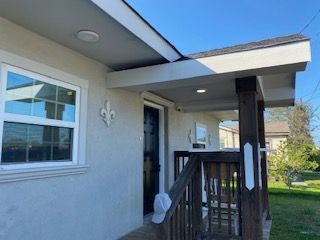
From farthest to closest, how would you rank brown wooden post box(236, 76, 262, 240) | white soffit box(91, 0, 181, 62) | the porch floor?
the porch floor → brown wooden post box(236, 76, 262, 240) → white soffit box(91, 0, 181, 62)

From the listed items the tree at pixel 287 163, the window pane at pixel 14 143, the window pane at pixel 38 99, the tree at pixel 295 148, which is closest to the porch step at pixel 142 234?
the window pane at pixel 38 99

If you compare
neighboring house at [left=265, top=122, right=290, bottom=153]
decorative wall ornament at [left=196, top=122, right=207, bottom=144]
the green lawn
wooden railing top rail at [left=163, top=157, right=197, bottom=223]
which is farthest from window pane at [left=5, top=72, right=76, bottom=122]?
neighboring house at [left=265, top=122, right=290, bottom=153]

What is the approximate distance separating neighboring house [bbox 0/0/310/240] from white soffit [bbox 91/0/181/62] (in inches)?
0.4

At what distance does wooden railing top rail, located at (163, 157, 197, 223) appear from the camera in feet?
9.60

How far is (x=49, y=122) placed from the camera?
3.07 m

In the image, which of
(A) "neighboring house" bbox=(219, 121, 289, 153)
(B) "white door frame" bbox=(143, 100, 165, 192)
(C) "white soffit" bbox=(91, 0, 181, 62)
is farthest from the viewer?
(A) "neighboring house" bbox=(219, 121, 289, 153)

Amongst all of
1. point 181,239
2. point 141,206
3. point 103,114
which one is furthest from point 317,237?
point 103,114

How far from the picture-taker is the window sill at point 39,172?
248 centimetres

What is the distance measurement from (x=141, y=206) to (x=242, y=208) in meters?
1.92

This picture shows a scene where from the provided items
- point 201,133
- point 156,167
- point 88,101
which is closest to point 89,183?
point 88,101

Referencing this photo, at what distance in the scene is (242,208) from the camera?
3.46 m

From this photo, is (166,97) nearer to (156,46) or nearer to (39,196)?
(156,46)

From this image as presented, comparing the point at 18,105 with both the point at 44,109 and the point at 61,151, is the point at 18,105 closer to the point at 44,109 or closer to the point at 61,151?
the point at 44,109

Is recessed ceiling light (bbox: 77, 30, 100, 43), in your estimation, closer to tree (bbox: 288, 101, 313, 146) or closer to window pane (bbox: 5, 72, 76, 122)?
window pane (bbox: 5, 72, 76, 122)
